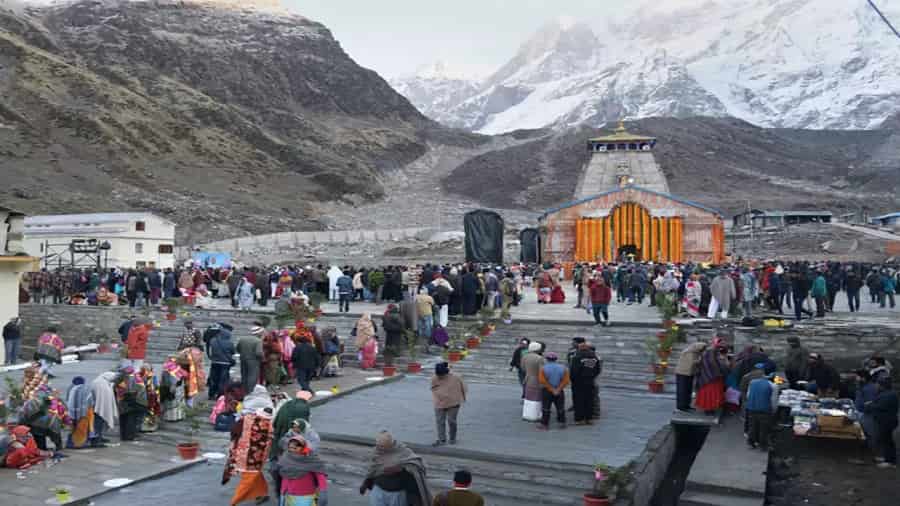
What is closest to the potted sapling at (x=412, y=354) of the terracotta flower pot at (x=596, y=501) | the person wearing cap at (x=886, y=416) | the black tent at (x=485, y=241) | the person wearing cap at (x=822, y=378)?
the person wearing cap at (x=822, y=378)

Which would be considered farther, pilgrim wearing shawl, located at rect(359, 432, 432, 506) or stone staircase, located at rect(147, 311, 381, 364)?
stone staircase, located at rect(147, 311, 381, 364)

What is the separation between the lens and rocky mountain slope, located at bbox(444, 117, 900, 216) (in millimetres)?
80312

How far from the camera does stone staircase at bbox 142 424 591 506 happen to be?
754 centimetres

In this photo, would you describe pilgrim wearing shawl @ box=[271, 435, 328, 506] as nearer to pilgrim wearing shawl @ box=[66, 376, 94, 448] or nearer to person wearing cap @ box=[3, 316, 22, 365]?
pilgrim wearing shawl @ box=[66, 376, 94, 448]

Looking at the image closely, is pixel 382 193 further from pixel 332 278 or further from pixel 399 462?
pixel 399 462

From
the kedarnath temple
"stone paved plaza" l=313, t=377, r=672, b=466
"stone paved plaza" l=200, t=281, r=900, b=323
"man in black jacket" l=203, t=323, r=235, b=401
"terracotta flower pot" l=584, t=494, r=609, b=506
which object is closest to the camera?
"terracotta flower pot" l=584, t=494, r=609, b=506

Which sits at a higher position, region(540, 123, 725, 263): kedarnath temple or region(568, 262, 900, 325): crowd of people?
region(540, 123, 725, 263): kedarnath temple

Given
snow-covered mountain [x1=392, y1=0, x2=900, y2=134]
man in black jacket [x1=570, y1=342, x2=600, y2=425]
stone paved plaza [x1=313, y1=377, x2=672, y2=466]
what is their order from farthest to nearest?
snow-covered mountain [x1=392, y1=0, x2=900, y2=134]
man in black jacket [x1=570, y1=342, x2=600, y2=425]
stone paved plaza [x1=313, y1=377, x2=672, y2=466]

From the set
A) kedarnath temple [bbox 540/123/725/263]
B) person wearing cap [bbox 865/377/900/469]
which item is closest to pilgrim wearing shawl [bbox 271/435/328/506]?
person wearing cap [bbox 865/377/900/469]

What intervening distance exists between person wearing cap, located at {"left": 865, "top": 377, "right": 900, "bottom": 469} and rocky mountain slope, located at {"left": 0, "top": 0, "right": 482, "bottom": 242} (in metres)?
49.8

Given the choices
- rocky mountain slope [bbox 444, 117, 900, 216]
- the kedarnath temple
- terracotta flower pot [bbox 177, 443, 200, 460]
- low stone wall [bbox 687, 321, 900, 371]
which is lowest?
terracotta flower pot [bbox 177, 443, 200, 460]

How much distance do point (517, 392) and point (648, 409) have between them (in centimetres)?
223

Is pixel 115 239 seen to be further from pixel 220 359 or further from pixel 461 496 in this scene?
pixel 461 496

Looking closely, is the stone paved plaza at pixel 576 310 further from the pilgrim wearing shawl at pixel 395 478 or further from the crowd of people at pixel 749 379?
the pilgrim wearing shawl at pixel 395 478
